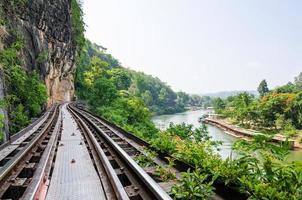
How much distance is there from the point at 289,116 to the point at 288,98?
5.21 meters

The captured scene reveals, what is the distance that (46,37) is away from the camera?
1169 inches

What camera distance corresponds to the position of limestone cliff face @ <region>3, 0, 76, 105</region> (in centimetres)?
1966

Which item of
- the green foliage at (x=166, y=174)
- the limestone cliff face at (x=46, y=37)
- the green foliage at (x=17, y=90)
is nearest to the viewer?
the green foliage at (x=166, y=174)

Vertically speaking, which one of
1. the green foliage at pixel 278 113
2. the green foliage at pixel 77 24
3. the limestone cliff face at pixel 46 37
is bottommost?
the green foliage at pixel 278 113

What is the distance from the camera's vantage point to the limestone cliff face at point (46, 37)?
774 inches

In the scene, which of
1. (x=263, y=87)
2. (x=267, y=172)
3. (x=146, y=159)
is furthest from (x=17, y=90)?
(x=263, y=87)

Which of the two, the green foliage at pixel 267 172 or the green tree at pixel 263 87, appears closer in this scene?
the green foliage at pixel 267 172

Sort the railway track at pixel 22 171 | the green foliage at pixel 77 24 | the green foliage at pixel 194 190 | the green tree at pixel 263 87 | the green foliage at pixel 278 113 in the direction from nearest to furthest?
the green foliage at pixel 194 190
the railway track at pixel 22 171
the green foliage at pixel 77 24
the green foliage at pixel 278 113
the green tree at pixel 263 87

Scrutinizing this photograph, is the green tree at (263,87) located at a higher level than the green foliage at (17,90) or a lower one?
higher

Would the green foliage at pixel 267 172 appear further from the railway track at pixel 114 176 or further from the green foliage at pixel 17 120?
the green foliage at pixel 17 120

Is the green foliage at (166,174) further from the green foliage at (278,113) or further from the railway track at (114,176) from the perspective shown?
the green foliage at (278,113)

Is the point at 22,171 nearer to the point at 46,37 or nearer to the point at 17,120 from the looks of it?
the point at 17,120

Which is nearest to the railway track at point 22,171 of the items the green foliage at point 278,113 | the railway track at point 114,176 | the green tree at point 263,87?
the railway track at point 114,176

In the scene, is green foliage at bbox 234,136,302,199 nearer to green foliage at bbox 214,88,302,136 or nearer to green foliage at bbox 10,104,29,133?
green foliage at bbox 10,104,29,133
